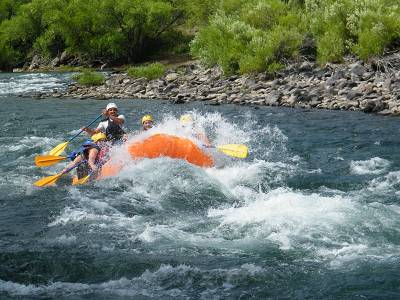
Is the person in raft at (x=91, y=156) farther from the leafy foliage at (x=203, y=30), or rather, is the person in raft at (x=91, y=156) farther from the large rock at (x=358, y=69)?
the leafy foliage at (x=203, y=30)

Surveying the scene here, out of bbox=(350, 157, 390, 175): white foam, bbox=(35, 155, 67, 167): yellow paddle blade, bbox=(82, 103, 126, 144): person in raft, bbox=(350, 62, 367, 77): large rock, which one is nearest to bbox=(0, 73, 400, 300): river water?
bbox=(350, 157, 390, 175): white foam

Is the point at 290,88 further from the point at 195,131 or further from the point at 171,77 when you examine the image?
the point at 195,131

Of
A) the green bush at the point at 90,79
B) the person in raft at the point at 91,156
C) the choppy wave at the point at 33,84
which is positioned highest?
the person in raft at the point at 91,156

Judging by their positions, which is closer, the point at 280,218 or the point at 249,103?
the point at 280,218

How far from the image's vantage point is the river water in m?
6.08

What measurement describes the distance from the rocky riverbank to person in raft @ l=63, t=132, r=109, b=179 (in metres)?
8.84

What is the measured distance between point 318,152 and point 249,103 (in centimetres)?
780

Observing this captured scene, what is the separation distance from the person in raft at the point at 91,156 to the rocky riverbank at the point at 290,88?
8.84m

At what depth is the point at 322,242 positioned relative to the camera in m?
7.02

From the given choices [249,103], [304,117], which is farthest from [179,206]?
[249,103]

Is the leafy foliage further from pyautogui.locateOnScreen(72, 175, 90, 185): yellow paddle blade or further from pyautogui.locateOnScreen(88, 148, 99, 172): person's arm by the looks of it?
pyautogui.locateOnScreen(72, 175, 90, 185): yellow paddle blade

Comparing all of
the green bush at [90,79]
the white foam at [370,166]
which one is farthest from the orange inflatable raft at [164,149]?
the green bush at [90,79]

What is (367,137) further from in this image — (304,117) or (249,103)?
(249,103)

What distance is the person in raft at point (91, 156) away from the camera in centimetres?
1073
